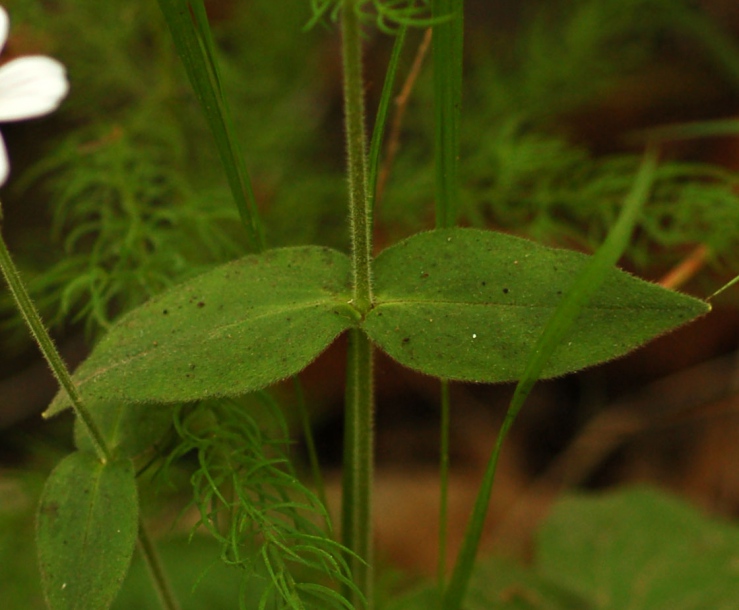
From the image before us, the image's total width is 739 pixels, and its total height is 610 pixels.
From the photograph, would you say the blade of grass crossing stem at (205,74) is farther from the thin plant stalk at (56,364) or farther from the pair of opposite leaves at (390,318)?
the thin plant stalk at (56,364)

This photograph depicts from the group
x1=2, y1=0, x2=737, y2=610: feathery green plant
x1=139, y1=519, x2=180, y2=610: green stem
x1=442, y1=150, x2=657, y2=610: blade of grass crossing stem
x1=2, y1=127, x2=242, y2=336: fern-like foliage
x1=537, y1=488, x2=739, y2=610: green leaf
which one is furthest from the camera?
x1=537, y1=488, x2=739, y2=610: green leaf

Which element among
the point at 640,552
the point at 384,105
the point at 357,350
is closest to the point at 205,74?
the point at 384,105

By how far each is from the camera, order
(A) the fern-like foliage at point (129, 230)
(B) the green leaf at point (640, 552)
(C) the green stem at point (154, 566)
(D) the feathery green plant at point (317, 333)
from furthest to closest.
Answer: (B) the green leaf at point (640, 552), (A) the fern-like foliage at point (129, 230), (C) the green stem at point (154, 566), (D) the feathery green plant at point (317, 333)

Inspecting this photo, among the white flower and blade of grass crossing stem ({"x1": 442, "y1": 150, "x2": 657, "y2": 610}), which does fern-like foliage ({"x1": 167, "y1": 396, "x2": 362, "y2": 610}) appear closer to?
blade of grass crossing stem ({"x1": 442, "y1": 150, "x2": 657, "y2": 610})

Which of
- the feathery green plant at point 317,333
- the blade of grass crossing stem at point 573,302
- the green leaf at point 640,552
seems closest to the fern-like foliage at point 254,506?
the feathery green plant at point 317,333

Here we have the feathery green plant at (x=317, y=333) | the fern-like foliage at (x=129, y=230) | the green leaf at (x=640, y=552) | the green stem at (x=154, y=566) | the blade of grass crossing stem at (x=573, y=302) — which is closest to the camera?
the blade of grass crossing stem at (x=573, y=302)

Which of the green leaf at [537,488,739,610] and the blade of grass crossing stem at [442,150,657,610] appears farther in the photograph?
the green leaf at [537,488,739,610]

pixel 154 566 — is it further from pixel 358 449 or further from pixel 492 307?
pixel 492 307

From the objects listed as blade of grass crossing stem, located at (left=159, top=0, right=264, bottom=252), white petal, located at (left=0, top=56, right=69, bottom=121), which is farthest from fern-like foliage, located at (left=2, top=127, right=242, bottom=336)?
white petal, located at (left=0, top=56, right=69, bottom=121)
